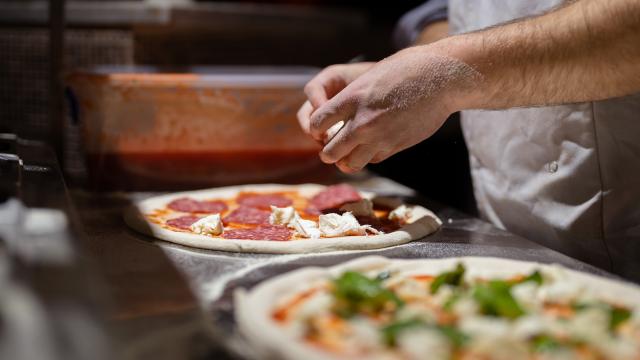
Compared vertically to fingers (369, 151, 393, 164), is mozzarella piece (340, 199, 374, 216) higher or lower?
lower

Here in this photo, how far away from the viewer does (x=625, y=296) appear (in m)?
1.32

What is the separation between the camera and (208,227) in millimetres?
1791

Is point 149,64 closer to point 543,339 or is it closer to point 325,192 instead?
point 325,192

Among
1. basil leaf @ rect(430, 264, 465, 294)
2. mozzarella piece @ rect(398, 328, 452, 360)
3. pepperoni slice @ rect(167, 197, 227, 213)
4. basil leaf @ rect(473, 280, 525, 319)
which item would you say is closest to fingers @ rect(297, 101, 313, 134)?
pepperoni slice @ rect(167, 197, 227, 213)

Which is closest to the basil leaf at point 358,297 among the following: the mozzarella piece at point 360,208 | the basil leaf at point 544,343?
the basil leaf at point 544,343

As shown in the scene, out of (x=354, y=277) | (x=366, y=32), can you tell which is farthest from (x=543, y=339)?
(x=366, y=32)

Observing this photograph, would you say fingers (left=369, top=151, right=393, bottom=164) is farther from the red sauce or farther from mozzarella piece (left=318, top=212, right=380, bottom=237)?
the red sauce

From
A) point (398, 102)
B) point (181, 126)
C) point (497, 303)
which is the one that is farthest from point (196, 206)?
point (497, 303)

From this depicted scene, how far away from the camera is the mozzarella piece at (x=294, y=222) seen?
5.86ft

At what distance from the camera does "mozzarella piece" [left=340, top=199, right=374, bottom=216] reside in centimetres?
200

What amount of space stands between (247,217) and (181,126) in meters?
0.57

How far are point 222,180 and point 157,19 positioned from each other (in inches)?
48.3

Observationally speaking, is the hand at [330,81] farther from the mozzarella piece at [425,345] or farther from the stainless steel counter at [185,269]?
the mozzarella piece at [425,345]

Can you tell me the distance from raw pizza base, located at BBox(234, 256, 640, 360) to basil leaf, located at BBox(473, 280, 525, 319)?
254mm
